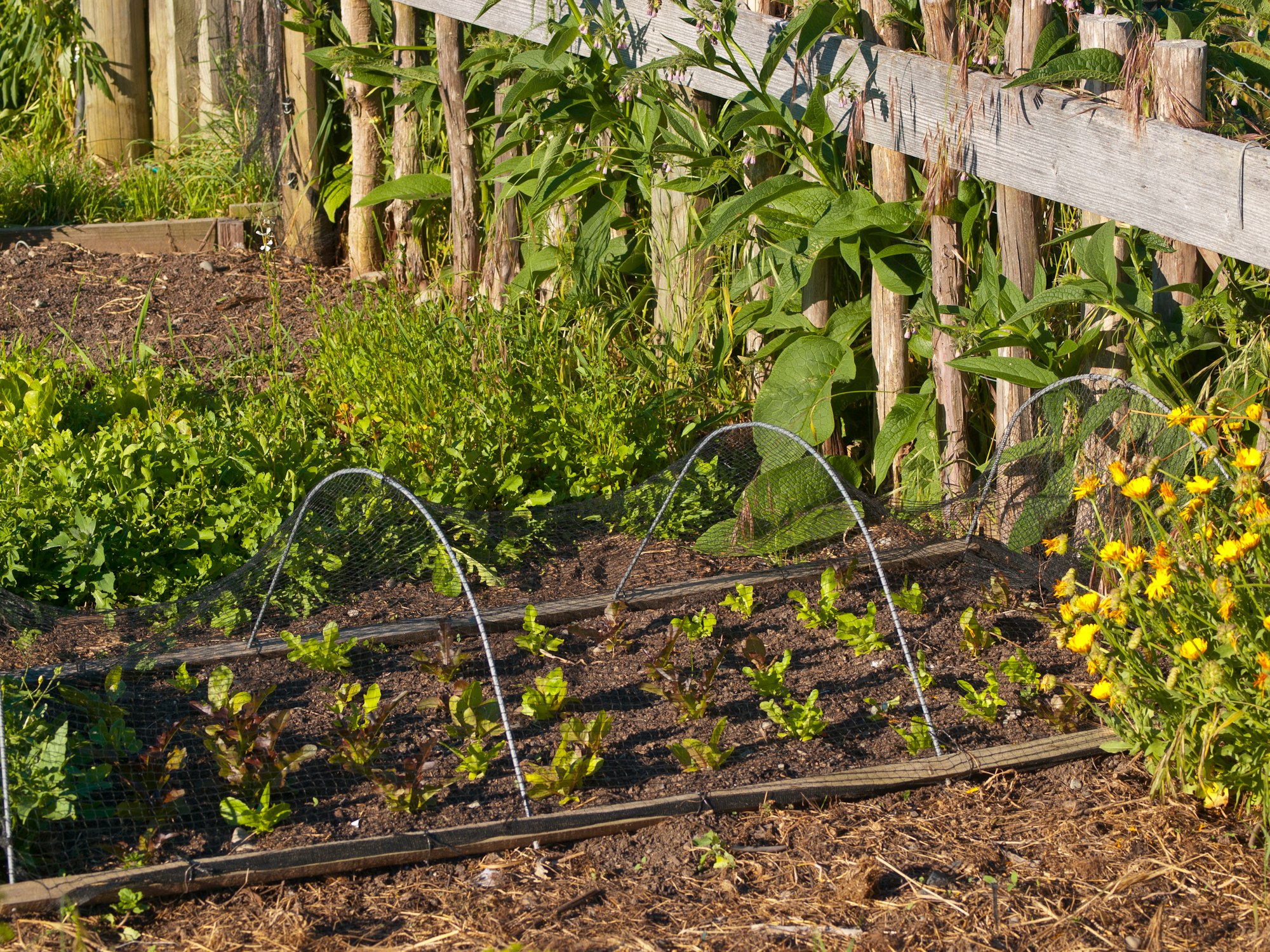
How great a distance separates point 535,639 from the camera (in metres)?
3.16

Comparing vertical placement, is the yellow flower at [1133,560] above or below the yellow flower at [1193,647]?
above

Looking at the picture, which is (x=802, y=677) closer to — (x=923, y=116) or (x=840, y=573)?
(x=840, y=573)

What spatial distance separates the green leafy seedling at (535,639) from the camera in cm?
316

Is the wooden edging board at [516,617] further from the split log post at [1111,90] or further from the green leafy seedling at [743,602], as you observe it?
the split log post at [1111,90]

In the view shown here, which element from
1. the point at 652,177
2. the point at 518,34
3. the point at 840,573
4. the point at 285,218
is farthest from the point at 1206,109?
the point at 285,218

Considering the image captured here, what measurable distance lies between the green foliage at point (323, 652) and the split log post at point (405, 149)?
7.26 feet

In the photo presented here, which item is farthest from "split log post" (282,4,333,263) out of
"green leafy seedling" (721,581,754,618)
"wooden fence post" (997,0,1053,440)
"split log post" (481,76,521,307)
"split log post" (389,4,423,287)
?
"wooden fence post" (997,0,1053,440)

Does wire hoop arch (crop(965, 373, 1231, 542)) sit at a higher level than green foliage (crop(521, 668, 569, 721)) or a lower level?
higher

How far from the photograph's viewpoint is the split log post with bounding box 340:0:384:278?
530cm

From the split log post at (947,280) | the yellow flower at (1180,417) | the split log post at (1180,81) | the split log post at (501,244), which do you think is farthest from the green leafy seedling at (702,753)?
the split log post at (501,244)

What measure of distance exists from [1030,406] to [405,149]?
3.02 metres

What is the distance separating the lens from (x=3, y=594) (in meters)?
3.10

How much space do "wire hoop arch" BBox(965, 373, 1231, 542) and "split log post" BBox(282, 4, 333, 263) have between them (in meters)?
3.51

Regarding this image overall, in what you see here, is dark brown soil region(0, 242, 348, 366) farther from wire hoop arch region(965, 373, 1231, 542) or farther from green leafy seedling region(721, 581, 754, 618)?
wire hoop arch region(965, 373, 1231, 542)
